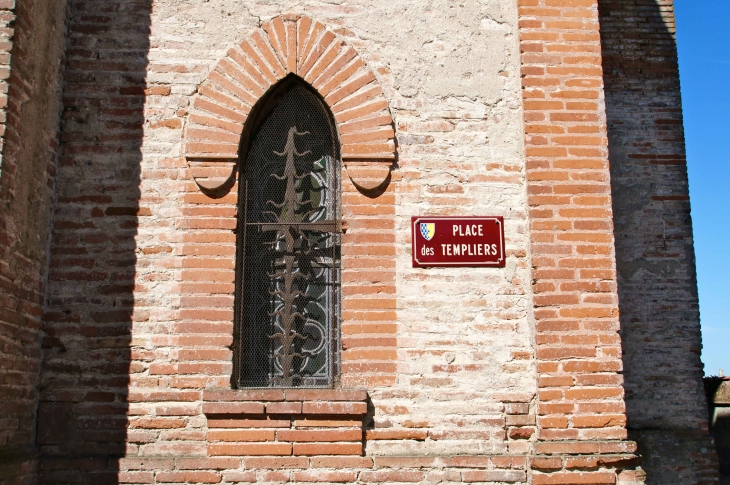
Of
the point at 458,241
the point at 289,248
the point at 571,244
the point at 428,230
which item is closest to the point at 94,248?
the point at 289,248

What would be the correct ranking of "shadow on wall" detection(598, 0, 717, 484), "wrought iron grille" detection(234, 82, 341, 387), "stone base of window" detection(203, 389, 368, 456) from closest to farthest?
"stone base of window" detection(203, 389, 368, 456) < "wrought iron grille" detection(234, 82, 341, 387) < "shadow on wall" detection(598, 0, 717, 484)

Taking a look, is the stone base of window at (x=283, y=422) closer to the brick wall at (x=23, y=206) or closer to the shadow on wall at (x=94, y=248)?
the shadow on wall at (x=94, y=248)

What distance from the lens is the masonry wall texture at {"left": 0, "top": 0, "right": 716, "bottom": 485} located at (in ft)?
13.9

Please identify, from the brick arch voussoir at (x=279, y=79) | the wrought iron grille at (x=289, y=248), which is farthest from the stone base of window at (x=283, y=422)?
the brick arch voussoir at (x=279, y=79)

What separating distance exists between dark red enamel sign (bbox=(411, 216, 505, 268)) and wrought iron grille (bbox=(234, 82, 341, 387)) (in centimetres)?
57

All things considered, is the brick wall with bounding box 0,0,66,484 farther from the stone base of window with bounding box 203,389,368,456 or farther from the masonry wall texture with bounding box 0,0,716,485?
the stone base of window with bounding box 203,389,368,456

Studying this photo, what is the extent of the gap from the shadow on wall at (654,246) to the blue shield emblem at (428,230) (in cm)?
228

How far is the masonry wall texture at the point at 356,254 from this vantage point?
4234 millimetres

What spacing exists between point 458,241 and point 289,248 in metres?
1.13

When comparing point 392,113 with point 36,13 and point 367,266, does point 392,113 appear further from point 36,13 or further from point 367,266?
point 36,13

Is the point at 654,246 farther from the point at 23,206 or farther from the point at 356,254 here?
the point at 23,206

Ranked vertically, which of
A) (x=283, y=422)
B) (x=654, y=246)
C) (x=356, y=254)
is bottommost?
(x=283, y=422)

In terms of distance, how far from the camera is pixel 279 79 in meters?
4.70

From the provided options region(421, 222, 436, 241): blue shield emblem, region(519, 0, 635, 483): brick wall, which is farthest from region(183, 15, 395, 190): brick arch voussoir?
region(519, 0, 635, 483): brick wall
